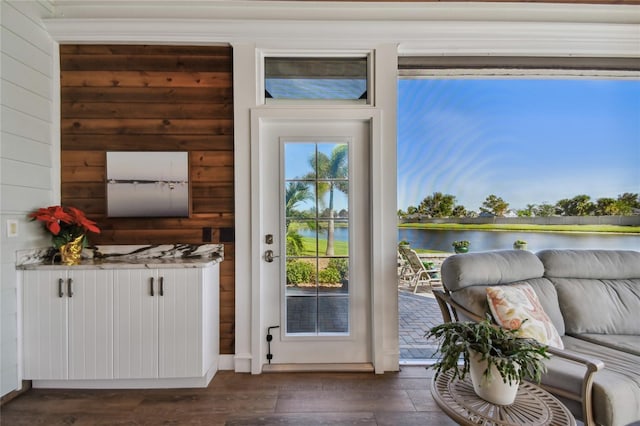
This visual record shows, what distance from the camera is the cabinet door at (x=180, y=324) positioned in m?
2.05

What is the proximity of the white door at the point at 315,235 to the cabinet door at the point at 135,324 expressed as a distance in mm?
791

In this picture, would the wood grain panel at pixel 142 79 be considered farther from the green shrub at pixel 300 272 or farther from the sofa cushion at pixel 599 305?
the sofa cushion at pixel 599 305

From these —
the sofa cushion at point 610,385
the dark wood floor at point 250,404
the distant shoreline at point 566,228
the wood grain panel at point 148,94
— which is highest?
the wood grain panel at point 148,94

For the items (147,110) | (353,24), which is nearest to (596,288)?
(353,24)

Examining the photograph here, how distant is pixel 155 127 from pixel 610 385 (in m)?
3.20

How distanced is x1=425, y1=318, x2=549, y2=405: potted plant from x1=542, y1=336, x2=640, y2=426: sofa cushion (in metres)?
0.41

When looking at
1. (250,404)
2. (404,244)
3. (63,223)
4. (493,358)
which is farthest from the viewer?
(404,244)

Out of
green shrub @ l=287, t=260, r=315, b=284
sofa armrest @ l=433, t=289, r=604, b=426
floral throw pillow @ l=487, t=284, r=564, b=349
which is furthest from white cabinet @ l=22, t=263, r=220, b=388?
sofa armrest @ l=433, t=289, r=604, b=426

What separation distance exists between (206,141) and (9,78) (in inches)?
50.8

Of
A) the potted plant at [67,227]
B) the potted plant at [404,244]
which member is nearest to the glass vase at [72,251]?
the potted plant at [67,227]

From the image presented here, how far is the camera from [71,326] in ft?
6.65

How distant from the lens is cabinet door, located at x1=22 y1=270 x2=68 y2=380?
6.66 ft

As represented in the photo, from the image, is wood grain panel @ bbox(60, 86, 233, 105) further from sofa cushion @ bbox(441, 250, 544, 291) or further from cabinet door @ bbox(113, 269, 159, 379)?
sofa cushion @ bbox(441, 250, 544, 291)

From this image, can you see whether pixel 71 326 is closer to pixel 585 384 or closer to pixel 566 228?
pixel 585 384
